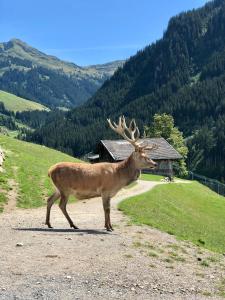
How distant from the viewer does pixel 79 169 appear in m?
19.7

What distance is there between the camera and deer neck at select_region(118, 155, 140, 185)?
20.2m

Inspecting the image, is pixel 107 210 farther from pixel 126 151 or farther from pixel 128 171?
pixel 126 151

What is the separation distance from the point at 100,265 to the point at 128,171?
7.10 metres

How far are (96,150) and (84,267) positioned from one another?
266ft

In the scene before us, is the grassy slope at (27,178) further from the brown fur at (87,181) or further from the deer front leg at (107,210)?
the deer front leg at (107,210)

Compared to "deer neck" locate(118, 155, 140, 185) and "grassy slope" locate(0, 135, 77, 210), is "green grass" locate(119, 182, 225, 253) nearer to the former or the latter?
"deer neck" locate(118, 155, 140, 185)

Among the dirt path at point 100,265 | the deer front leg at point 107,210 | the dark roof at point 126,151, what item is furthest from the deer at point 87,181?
the dark roof at point 126,151

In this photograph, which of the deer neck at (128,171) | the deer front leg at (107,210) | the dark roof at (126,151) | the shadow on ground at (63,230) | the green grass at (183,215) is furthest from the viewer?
the dark roof at (126,151)

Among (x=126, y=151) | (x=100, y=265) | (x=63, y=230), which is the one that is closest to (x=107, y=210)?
(x=63, y=230)

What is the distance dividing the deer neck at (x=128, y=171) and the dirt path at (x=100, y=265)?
7.20ft

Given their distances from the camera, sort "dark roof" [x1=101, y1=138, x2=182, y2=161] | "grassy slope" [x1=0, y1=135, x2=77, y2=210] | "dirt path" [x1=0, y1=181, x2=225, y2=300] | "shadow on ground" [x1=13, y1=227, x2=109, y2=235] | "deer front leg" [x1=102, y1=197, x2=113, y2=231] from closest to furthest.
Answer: "dirt path" [x1=0, y1=181, x2=225, y2=300] → "shadow on ground" [x1=13, y1=227, x2=109, y2=235] → "deer front leg" [x1=102, y1=197, x2=113, y2=231] → "grassy slope" [x1=0, y1=135, x2=77, y2=210] → "dark roof" [x1=101, y1=138, x2=182, y2=161]

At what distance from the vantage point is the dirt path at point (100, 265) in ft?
38.9

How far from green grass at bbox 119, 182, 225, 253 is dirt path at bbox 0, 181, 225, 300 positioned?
514cm

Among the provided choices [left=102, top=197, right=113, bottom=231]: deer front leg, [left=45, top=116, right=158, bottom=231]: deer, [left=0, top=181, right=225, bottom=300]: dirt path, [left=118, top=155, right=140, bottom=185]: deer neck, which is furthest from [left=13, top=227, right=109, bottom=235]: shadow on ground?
[left=118, top=155, right=140, bottom=185]: deer neck
